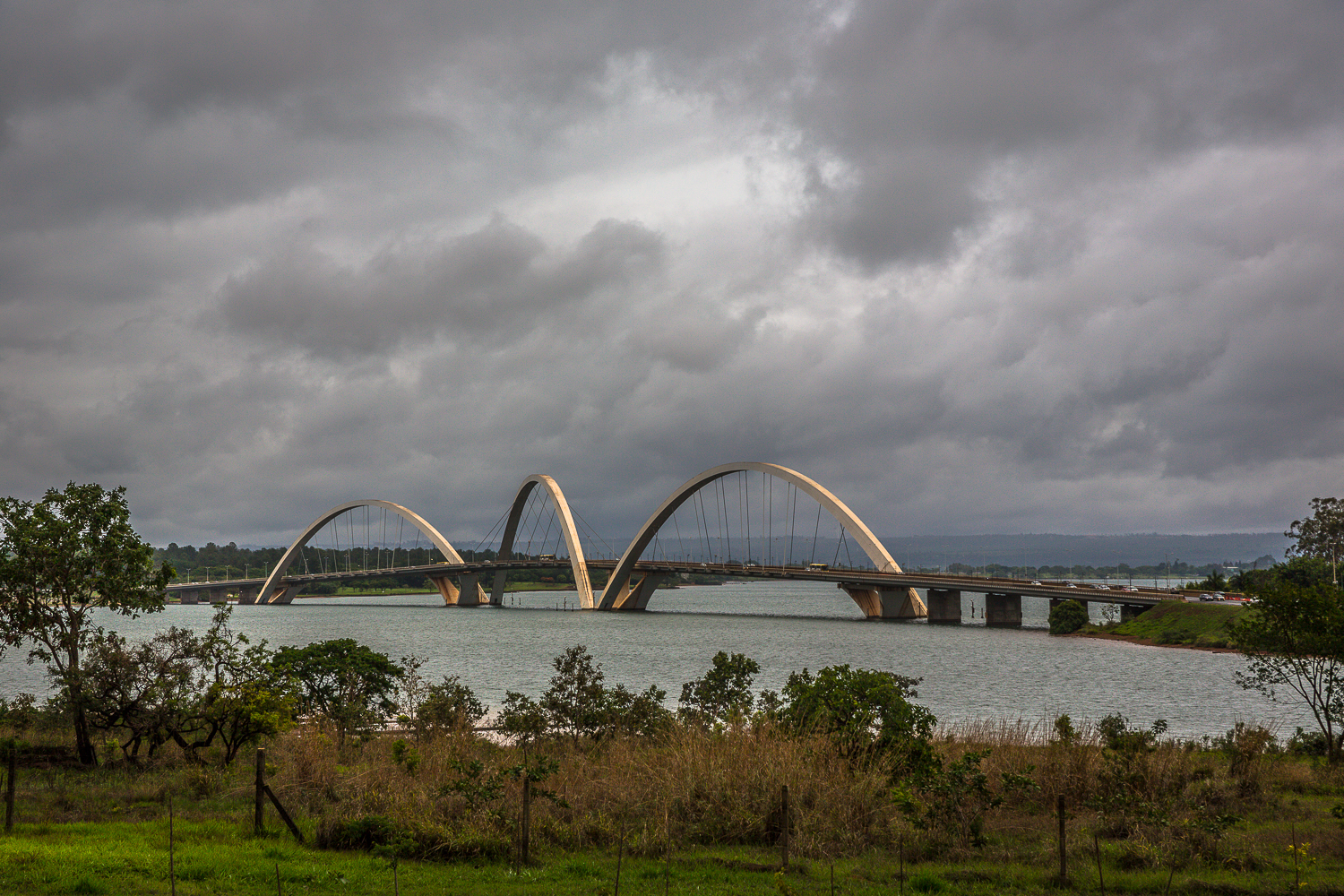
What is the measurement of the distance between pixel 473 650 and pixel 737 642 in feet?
51.4

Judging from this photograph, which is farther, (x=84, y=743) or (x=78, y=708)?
(x=84, y=743)

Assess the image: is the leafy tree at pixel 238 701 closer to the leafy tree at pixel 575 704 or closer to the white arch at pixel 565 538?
the leafy tree at pixel 575 704

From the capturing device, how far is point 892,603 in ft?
243

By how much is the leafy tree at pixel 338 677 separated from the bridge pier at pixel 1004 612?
57.2 metres

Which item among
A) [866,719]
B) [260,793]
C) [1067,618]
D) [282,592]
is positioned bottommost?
[282,592]

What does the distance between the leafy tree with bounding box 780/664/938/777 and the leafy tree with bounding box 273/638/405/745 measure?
28.3ft

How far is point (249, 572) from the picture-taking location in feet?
558

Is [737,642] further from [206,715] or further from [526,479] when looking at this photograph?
[526,479]

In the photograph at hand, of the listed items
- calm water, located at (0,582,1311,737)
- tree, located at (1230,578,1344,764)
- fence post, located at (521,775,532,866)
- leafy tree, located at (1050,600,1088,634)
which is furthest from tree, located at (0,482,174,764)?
leafy tree, located at (1050,600,1088,634)

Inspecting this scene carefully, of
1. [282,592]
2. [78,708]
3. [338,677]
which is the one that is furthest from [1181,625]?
[282,592]

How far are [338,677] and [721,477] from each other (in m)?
67.4

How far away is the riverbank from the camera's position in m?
50.7

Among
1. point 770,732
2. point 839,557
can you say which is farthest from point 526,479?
point 770,732

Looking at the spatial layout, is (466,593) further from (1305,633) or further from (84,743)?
(1305,633)
